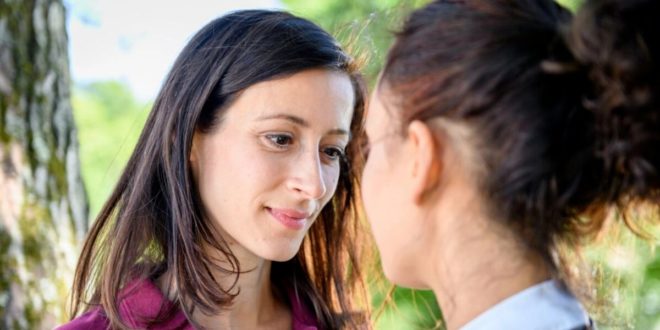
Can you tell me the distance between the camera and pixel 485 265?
1.31 metres

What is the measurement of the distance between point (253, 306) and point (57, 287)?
604 millimetres

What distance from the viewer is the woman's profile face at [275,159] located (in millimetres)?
2051

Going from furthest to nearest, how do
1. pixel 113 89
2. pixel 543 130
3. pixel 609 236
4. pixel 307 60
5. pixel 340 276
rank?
1. pixel 113 89
2. pixel 340 276
3. pixel 307 60
4. pixel 609 236
5. pixel 543 130

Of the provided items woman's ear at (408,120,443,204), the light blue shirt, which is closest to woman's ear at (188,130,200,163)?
woman's ear at (408,120,443,204)

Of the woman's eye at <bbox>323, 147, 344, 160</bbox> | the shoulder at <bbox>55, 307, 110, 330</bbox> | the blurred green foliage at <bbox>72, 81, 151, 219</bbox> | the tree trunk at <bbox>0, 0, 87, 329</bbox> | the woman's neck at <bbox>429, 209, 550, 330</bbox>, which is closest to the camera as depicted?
the woman's neck at <bbox>429, 209, 550, 330</bbox>

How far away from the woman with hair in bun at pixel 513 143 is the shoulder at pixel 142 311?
87 centimetres

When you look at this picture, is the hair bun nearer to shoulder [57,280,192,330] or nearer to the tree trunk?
shoulder [57,280,192,330]

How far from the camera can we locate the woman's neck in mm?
1301

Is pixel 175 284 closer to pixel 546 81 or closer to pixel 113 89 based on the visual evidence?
pixel 546 81

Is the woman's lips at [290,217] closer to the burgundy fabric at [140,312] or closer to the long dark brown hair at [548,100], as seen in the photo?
the burgundy fabric at [140,312]

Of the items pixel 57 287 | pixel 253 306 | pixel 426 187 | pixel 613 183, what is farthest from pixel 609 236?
pixel 57 287

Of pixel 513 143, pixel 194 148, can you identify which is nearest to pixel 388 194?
pixel 513 143

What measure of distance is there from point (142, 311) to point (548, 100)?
1.19 m

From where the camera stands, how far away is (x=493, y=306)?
130 cm
